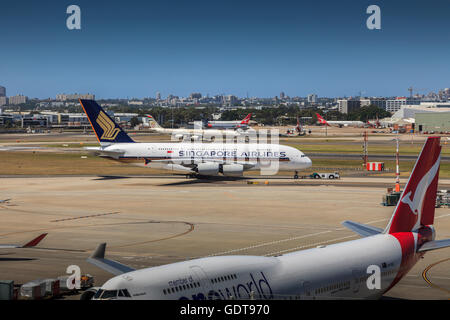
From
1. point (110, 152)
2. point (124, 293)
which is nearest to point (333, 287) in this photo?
point (124, 293)

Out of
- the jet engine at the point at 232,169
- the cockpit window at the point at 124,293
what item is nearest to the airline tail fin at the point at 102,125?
the jet engine at the point at 232,169

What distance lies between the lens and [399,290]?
109 ft

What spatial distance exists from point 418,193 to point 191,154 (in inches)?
2549

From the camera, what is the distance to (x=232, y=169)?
90.5 meters

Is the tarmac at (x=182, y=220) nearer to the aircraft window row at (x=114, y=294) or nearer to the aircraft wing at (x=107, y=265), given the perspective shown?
the aircraft wing at (x=107, y=265)

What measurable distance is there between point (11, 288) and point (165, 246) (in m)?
19.0

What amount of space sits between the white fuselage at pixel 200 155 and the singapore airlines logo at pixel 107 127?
1632 mm

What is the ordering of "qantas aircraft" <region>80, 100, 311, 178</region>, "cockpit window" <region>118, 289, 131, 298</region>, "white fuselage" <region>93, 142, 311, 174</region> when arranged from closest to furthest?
1. "cockpit window" <region>118, 289, 131, 298</region>
2. "qantas aircraft" <region>80, 100, 311, 178</region>
3. "white fuselage" <region>93, 142, 311, 174</region>

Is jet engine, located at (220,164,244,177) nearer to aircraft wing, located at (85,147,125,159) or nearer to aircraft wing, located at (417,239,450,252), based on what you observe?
aircraft wing, located at (85,147,125,159)

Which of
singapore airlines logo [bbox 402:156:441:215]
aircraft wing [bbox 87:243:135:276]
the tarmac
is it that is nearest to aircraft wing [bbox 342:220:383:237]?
singapore airlines logo [bbox 402:156:441:215]

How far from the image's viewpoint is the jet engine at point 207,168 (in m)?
90.7

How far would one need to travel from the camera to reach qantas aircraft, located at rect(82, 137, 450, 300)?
65.5 feet

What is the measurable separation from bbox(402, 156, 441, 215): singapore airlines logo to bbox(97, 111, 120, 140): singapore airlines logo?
68537mm
